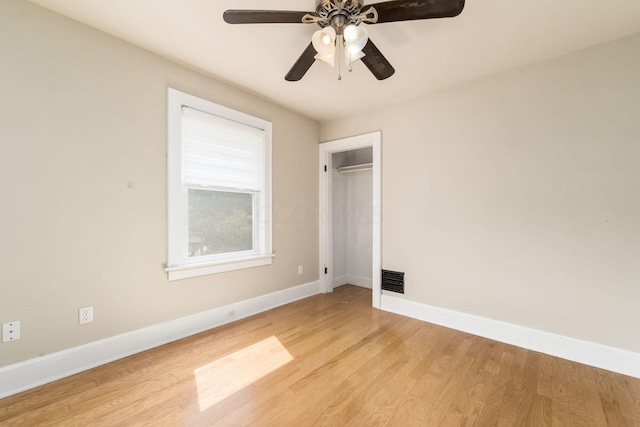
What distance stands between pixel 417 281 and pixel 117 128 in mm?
3248

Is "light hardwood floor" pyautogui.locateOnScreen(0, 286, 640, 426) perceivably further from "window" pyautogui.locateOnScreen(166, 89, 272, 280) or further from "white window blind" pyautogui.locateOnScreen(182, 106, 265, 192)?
"white window blind" pyautogui.locateOnScreen(182, 106, 265, 192)

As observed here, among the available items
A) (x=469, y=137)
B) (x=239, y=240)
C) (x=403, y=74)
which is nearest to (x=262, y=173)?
(x=239, y=240)

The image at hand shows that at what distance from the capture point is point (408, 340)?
241cm

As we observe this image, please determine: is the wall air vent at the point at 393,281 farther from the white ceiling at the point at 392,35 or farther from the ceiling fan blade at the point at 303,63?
the ceiling fan blade at the point at 303,63

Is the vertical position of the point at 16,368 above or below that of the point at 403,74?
below

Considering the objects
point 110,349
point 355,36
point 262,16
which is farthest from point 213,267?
point 355,36

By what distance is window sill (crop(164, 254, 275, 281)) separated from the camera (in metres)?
2.34

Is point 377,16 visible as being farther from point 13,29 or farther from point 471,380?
point 471,380

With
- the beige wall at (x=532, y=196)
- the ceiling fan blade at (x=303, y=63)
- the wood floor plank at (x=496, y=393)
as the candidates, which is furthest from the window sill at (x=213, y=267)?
the wood floor plank at (x=496, y=393)

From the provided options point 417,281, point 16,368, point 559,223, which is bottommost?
point 16,368

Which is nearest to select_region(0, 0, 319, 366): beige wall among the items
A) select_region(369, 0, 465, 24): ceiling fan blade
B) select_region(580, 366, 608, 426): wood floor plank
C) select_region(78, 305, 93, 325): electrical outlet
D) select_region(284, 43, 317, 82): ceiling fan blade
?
select_region(78, 305, 93, 325): electrical outlet

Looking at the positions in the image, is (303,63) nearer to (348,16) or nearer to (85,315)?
(348,16)

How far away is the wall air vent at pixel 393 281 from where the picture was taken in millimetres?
3069

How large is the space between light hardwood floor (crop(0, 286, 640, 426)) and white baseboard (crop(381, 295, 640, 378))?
0.28 ft
